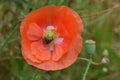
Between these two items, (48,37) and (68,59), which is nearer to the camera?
(68,59)

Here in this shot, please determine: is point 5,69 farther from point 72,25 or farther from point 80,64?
point 72,25

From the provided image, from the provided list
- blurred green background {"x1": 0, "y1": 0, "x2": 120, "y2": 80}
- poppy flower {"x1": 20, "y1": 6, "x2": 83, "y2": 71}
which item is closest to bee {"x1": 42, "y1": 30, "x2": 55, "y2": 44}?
poppy flower {"x1": 20, "y1": 6, "x2": 83, "y2": 71}

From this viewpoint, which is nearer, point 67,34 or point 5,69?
point 67,34

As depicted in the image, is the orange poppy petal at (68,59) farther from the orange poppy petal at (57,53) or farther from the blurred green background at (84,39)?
the blurred green background at (84,39)

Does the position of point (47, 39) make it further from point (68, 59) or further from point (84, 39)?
point (84, 39)

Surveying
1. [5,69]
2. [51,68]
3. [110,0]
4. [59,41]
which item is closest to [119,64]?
[110,0]

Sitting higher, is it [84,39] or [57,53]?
[57,53]

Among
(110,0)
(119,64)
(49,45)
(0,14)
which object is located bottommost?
(119,64)

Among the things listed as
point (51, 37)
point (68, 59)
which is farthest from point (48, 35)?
point (68, 59)
